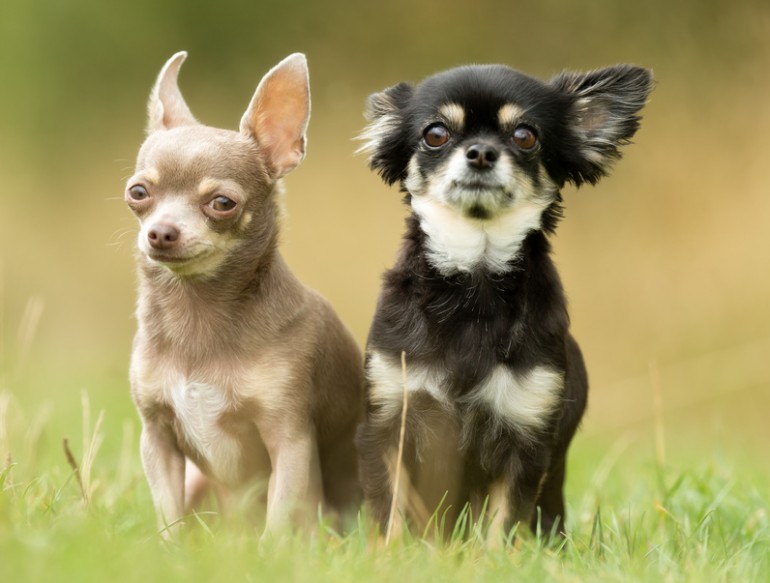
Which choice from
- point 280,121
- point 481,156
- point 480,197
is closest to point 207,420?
point 280,121

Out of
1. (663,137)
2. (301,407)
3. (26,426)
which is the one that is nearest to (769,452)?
(663,137)

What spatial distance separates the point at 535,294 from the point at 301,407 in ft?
3.30

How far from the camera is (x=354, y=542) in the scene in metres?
3.95

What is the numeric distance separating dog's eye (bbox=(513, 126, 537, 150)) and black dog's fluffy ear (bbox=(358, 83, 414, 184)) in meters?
0.47

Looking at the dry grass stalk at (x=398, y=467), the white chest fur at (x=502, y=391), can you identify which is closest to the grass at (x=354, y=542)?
the dry grass stalk at (x=398, y=467)

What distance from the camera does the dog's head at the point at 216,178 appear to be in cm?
426

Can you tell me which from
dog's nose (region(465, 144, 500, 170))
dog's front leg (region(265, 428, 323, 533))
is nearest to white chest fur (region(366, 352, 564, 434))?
dog's front leg (region(265, 428, 323, 533))

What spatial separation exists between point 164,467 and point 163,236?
0.99m

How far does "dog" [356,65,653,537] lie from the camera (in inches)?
168

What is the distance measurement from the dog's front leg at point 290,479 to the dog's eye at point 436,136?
4.00 ft

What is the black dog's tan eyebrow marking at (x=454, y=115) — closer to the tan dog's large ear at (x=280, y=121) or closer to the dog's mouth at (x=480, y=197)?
the dog's mouth at (x=480, y=197)

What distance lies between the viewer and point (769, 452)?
292 inches

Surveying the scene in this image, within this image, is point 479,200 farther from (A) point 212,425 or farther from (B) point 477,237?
(A) point 212,425

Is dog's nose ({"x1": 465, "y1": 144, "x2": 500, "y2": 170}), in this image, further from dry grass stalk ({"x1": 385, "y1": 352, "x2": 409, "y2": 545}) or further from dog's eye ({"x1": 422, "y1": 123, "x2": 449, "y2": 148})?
dry grass stalk ({"x1": 385, "y1": 352, "x2": 409, "y2": 545})
